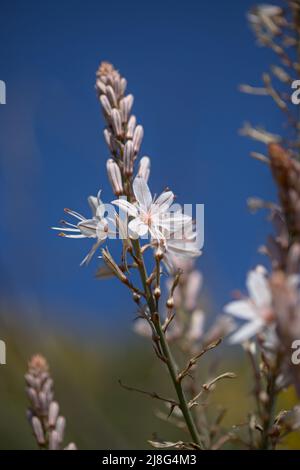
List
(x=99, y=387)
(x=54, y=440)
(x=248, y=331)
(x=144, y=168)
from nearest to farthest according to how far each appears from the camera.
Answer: (x=248, y=331)
(x=144, y=168)
(x=54, y=440)
(x=99, y=387)

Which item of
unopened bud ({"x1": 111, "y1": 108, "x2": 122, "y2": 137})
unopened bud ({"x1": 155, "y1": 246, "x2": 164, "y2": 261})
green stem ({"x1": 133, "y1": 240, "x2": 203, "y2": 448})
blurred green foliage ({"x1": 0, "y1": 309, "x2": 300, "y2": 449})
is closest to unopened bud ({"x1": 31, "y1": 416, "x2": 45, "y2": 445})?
blurred green foliage ({"x1": 0, "y1": 309, "x2": 300, "y2": 449})

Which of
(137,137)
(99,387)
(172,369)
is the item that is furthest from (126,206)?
(99,387)

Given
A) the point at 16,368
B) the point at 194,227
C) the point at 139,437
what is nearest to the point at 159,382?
the point at 139,437

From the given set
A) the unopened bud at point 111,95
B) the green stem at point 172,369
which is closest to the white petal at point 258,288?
the green stem at point 172,369

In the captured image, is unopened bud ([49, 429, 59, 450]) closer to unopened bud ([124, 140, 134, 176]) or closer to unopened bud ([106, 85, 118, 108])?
unopened bud ([124, 140, 134, 176])

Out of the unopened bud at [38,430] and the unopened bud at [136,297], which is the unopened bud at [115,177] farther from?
the unopened bud at [38,430]

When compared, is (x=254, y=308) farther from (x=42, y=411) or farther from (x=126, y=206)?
(x=42, y=411)
